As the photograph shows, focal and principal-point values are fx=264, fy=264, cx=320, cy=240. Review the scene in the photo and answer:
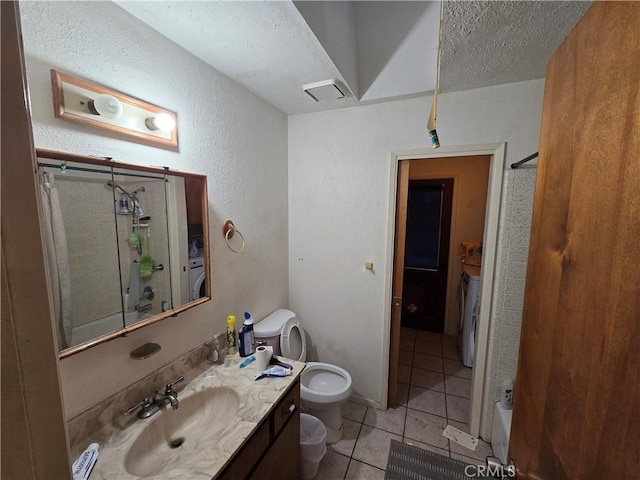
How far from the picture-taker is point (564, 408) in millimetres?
533

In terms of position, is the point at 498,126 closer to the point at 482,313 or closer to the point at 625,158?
the point at 482,313

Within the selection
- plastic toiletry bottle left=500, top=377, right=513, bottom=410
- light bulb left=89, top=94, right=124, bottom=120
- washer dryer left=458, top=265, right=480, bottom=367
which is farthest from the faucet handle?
washer dryer left=458, top=265, right=480, bottom=367

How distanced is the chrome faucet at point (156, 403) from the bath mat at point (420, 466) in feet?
4.41

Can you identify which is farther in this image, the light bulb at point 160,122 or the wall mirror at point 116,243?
the light bulb at point 160,122

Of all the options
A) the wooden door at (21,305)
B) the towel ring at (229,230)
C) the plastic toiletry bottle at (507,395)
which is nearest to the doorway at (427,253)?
the plastic toiletry bottle at (507,395)

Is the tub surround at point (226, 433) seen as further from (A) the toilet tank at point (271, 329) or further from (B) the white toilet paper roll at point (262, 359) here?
(A) the toilet tank at point (271, 329)

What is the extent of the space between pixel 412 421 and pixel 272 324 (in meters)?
1.31

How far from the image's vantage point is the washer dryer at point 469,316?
2.58 metres

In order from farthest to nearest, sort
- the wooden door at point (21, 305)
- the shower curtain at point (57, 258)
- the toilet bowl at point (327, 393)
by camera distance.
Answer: the toilet bowl at point (327, 393)
the shower curtain at point (57, 258)
the wooden door at point (21, 305)

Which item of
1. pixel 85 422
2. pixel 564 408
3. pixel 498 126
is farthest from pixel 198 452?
pixel 498 126

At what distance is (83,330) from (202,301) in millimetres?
477

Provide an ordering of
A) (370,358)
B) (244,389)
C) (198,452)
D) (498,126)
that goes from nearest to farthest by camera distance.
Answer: (198,452) < (244,389) < (498,126) < (370,358)

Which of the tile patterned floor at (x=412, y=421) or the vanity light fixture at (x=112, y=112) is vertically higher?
the vanity light fixture at (x=112, y=112)

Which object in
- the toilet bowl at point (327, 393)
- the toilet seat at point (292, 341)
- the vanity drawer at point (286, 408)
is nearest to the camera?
the vanity drawer at point (286, 408)
